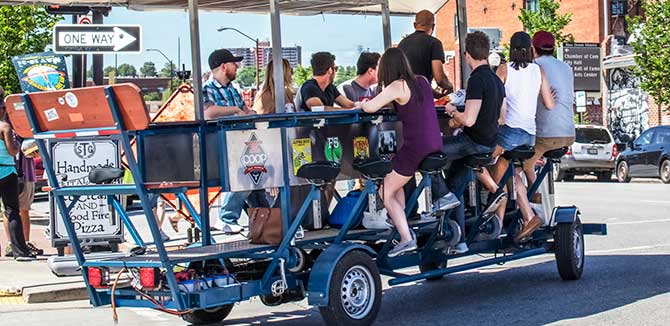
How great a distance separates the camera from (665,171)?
31312mm

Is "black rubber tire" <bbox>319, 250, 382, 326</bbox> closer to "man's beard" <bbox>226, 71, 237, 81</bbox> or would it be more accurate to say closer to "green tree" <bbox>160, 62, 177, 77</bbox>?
"man's beard" <bbox>226, 71, 237, 81</bbox>

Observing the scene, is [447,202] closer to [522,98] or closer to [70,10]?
[522,98]

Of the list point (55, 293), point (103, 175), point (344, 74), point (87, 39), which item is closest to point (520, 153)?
point (344, 74)

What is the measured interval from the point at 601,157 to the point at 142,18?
24.6m

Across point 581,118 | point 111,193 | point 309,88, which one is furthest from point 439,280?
point 581,118

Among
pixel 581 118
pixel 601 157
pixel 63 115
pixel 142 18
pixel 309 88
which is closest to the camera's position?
pixel 63 115

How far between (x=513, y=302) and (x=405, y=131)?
1.93 metres

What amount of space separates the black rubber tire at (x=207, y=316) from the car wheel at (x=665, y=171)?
23675mm

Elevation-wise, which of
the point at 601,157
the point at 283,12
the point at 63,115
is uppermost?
the point at 283,12

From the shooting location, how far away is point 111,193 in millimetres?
8148

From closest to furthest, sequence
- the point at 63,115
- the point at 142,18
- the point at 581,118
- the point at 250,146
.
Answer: the point at 63,115 < the point at 250,146 < the point at 142,18 < the point at 581,118

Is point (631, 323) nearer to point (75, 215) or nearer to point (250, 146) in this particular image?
point (250, 146)

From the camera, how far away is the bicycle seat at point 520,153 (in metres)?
10.9

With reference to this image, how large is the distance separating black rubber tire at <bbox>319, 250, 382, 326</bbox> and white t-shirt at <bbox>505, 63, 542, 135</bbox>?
275 cm
